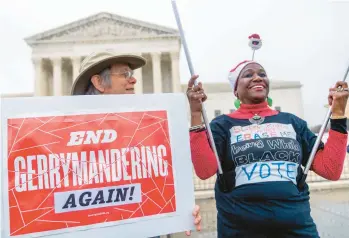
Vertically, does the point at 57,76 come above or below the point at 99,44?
below

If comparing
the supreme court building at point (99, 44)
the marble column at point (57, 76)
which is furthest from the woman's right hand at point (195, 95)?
the marble column at point (57, 76)

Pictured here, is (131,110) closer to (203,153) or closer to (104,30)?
(203,153)

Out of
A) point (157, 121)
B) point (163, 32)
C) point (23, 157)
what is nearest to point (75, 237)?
point (23, 157)

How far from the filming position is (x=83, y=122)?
171cm

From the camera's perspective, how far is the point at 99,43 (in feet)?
134

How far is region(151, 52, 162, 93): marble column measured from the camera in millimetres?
41225

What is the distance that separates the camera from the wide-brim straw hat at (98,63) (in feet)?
6.59

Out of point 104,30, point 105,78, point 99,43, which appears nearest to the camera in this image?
point 105,78

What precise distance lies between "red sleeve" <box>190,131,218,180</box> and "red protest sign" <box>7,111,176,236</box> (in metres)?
0.16

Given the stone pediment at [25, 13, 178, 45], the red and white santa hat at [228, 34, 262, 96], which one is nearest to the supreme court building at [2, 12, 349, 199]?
the stone pediment at [25, 13, 178, 45]

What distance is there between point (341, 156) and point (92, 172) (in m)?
1.27

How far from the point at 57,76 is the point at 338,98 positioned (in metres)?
41.8

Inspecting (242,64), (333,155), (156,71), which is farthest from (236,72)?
(156,71)

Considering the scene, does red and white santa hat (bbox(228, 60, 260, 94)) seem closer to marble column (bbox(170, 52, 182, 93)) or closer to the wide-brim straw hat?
the wide-brim straw hat
